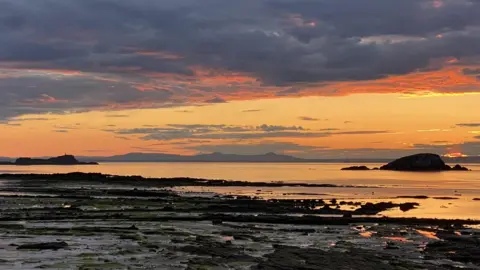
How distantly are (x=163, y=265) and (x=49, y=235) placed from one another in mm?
12355

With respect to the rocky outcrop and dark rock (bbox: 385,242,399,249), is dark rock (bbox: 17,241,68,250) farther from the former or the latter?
dark rock (bbox: 385,242,399,249)

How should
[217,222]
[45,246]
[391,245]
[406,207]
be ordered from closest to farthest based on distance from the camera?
[45,246] → [391,245] → [217,222] → [406,207]

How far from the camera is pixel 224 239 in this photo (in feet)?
117

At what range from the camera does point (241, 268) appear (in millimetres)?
25375

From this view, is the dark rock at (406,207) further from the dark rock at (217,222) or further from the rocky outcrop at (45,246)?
the rocky outcrop at (45,246)

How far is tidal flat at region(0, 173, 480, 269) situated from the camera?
2688 cm

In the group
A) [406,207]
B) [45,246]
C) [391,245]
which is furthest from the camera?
[406,207]

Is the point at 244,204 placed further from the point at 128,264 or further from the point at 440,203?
the point at 128,264

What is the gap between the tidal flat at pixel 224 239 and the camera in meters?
26.9

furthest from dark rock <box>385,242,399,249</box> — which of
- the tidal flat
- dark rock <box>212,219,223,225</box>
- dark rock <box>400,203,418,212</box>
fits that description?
dark rock <box>400,203,418,212</box>

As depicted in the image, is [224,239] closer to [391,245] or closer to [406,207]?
[391,245]

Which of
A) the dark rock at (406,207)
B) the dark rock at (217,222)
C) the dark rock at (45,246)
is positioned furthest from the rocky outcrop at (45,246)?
the dark rock at (406,207)

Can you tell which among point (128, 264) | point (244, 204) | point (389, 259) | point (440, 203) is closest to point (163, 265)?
Result: point (128, 264)

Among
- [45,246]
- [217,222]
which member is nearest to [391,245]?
[217,222]
